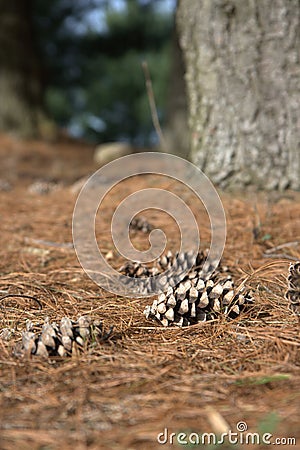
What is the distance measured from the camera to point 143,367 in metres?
1.06

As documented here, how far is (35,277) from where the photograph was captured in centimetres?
166

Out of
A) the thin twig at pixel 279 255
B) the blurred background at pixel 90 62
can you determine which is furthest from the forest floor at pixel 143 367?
the blurred background at pixel 90 62

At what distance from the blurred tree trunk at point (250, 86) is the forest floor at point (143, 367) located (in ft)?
1.43

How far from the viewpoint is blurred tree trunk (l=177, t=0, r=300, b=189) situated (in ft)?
7.16

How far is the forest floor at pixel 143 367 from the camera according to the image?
86 centimetres

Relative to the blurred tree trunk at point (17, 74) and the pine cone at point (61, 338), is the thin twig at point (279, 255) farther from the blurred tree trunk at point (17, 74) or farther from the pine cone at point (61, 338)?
the blurred tree trunk at point (17, 74)

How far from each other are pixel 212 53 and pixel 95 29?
603 cm

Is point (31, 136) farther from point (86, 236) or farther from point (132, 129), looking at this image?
point (86, 236)

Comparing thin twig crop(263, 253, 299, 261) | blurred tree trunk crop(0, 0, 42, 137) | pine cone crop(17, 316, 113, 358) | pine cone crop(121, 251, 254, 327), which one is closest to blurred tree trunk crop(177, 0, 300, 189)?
thin twig crop(263, 253, 299, 261)

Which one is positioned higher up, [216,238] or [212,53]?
[212,53]

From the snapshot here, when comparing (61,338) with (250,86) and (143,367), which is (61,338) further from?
(250,86)

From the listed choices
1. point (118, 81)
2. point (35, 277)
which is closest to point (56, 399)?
point (35, 277)

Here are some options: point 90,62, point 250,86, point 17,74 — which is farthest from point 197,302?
point 90,62

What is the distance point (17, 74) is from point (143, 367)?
16.7 ft
